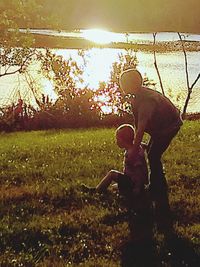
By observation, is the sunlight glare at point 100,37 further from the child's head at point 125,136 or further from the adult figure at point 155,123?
the adult figure at point 155,123

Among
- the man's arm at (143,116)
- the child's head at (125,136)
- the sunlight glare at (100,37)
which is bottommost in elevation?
the child's head at (125,136)

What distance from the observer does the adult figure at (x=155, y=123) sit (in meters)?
6.60

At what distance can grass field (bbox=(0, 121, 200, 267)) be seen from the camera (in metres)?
5.63

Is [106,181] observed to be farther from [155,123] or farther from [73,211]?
[155,123]

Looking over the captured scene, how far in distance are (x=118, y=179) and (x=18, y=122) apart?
1437 centimetres

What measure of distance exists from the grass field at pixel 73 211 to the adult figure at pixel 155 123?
0.86 feet

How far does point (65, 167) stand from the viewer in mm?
9656

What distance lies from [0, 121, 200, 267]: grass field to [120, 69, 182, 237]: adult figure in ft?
0.86

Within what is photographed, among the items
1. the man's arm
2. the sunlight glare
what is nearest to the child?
the man's arm

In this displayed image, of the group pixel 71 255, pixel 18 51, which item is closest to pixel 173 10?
pixel 18 51

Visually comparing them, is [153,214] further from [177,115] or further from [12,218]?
[12,218]

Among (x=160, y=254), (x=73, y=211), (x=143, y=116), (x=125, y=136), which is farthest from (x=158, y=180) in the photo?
(x=160, y=254)

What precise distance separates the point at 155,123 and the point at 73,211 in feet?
5.03

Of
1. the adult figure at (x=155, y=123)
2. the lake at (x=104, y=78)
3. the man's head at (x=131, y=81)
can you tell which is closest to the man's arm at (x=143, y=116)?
the adult figure at (x=155, y=123)
